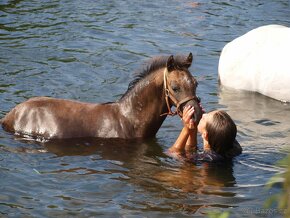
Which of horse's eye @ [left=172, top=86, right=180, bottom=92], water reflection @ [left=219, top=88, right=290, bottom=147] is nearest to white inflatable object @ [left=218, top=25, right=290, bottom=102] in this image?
water reflection @ [left=219, top=88, right=290, bottom=147]

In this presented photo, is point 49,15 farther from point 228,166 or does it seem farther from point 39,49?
point 228,166

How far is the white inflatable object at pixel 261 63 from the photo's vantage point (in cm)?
1010

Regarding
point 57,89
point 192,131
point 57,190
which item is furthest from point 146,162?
point 57,89

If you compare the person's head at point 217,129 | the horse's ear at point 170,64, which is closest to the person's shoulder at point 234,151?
the person's head at point 217,129

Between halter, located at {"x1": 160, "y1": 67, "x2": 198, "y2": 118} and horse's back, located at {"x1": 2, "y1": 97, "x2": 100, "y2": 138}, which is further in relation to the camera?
horse's back, located at {"x1": 2, "y1": 97, "x2": 100, "y2": 138}

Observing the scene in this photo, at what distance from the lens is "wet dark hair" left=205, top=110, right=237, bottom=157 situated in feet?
23.7

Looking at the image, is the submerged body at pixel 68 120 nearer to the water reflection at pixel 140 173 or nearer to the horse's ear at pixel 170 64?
the water reflection at pixel 140 173

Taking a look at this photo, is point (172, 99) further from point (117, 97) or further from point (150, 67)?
point (117, 97)

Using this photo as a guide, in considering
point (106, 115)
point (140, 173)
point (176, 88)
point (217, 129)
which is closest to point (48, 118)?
point (106, 115)

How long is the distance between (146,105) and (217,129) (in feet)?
3.71

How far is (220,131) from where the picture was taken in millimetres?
7219

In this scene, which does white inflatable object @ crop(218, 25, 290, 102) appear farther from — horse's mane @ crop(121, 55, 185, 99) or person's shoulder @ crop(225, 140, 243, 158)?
horse's mane @ crop(121, 55, 185, 99)

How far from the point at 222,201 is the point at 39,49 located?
655cm

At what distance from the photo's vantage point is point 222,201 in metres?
6.62
